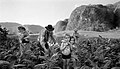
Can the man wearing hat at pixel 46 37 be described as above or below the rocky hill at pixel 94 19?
above

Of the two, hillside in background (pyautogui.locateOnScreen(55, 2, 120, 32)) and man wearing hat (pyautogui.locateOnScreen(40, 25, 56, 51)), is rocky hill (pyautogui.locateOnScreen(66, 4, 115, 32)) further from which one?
man wearing hat (pyautogui.locateOnScreen(40, 25, 56, 51))

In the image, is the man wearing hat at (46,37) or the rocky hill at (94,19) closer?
the man wearing hat at (46,37)

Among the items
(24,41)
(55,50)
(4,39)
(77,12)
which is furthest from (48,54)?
(77,12)

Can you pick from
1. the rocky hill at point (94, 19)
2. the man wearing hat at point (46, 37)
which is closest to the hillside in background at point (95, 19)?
the rocky hill at point (94, 19)

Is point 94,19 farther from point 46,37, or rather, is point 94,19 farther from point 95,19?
point 46,37

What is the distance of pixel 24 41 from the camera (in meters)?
7.13

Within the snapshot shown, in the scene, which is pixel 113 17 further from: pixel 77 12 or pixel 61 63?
pixel 61 63

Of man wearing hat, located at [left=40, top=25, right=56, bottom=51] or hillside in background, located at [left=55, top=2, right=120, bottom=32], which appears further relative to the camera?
hillside in background, located at [left=55, top=2, right=120, bottom=32]

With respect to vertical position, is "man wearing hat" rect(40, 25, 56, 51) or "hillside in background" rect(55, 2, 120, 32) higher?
"man wearing hat" rect(40, 25, 56, 51)

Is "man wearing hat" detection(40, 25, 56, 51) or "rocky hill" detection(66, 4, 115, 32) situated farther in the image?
"rocky hill" detection(66, 4, 115, 32)

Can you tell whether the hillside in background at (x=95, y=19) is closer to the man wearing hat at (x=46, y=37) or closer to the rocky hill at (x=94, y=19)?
the rocky hill at (x=94, y=19)

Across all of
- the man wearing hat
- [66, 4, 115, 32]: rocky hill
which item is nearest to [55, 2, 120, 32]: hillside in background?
[66, 4, 115, 32]: rocky hill

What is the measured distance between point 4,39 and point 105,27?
24.7 metres

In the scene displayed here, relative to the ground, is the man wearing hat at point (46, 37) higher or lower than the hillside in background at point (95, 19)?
higher
